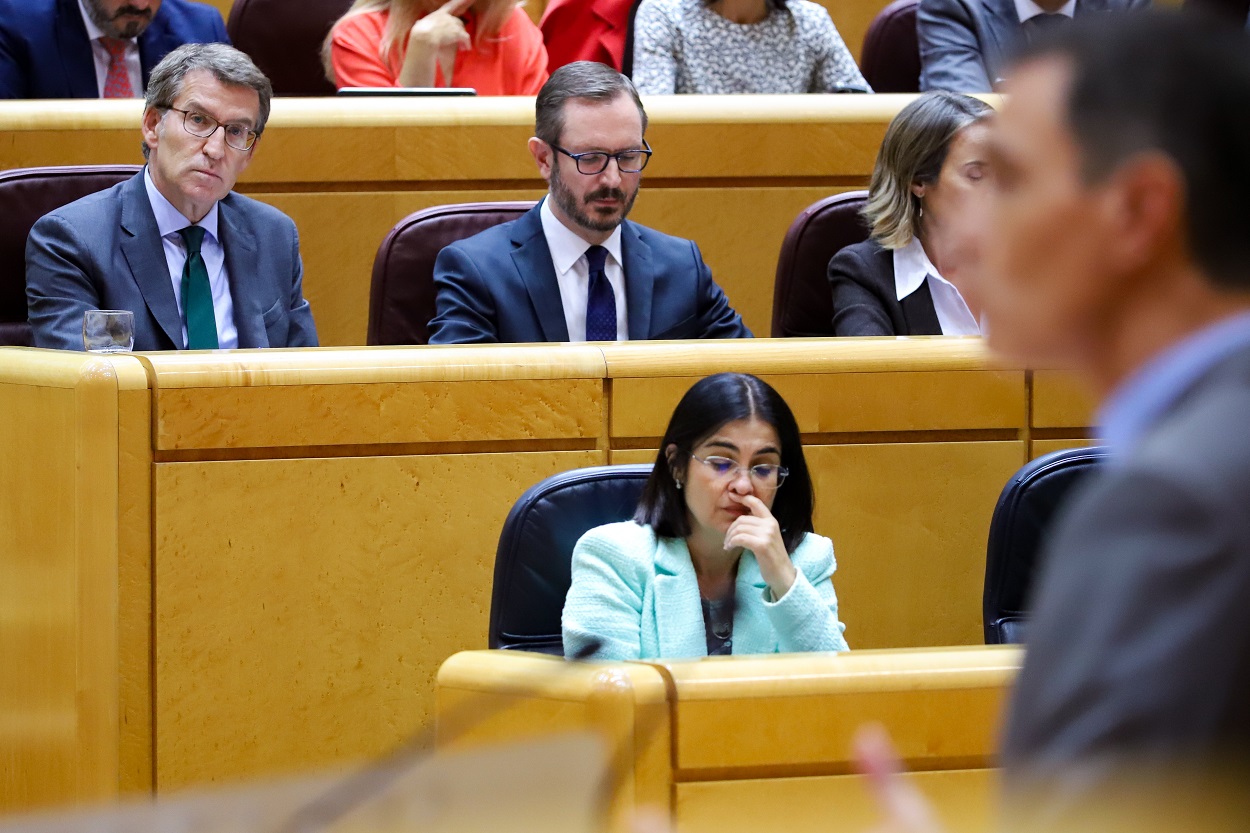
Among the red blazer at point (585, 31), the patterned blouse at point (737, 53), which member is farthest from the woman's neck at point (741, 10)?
the red blazer at point (585, 31)

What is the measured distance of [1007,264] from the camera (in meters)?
0.51

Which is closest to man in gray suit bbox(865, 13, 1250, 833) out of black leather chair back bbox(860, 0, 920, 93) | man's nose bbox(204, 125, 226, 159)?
man's nose bbox(204, 125, 226, 159)

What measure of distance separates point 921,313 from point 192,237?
2.86 ft

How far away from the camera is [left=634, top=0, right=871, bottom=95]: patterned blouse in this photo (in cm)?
263

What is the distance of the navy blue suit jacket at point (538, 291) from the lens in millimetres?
1975

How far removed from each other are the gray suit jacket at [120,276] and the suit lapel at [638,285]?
1.38 ft

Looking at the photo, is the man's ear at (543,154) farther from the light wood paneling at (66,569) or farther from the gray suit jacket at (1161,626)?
the gray suit jacket at (1161,626)

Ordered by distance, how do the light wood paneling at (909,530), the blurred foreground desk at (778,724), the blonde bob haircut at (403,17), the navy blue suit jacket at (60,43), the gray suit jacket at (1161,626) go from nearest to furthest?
the gray suit jacket at (1161,626) < the blurred foreground desk at (778,724) < the light wood paneling at (909,530) < the navy blue suit jacket at (60,43) < the blonde bob haircut at (403,17)

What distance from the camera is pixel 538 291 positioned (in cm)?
200

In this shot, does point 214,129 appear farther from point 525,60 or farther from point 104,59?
point 525,60

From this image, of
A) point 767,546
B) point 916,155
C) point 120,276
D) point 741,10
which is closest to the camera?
point 767,546

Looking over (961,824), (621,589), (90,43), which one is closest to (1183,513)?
(961,824)

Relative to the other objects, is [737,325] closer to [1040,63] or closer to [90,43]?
[90,43]

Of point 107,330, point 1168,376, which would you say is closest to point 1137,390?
point 1168,376
